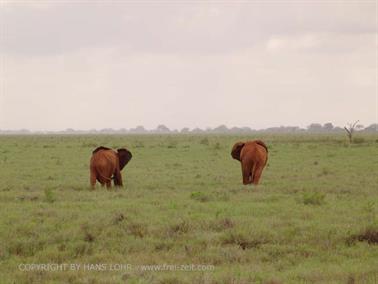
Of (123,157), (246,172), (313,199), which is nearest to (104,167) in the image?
(123,157)

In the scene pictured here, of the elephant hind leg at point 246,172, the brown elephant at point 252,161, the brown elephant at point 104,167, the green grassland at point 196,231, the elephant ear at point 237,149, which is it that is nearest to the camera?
the green grassland at point 196,231

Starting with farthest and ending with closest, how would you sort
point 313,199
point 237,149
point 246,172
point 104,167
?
point 237,149, point 246,172, point 104,167, point 313,199

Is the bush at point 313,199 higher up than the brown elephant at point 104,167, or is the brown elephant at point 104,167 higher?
the brown elephant at point 104,167

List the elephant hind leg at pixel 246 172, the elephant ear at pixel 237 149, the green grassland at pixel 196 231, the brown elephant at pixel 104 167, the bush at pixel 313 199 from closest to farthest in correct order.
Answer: the green grassland at pixel 196 231 < the bush at pixel 313 199 < the brown elephant at pixel 104 167 < the elephant hind leg at pixel 246 172 < the elephant ear at pixel 237 149

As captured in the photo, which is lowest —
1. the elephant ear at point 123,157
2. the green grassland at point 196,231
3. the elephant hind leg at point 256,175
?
the green grassland at point 196,231

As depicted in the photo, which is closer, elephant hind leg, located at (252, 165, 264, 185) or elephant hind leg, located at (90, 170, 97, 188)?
elephant hind leg, located at (90, 170, 97, 188)

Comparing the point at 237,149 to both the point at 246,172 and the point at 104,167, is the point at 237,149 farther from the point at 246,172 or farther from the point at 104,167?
the point at 104,167

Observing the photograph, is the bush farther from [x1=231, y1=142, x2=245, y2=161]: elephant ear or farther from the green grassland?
[x1=231, y1=142, x2=245, y2=161]: elephant ear

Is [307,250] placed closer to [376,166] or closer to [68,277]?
[68,277]

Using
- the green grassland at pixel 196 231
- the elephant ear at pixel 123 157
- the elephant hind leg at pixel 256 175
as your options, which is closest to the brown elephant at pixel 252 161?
the elephant hind leg at pixel 256 175

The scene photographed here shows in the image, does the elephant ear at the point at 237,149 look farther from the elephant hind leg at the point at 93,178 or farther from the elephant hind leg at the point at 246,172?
the elephant hind leg at the point at 93,178

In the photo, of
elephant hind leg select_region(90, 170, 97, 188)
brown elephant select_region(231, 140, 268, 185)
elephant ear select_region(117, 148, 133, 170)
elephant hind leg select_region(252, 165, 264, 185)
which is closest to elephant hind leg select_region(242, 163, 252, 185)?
brown elephant select_region(231, 140, 268, 185)

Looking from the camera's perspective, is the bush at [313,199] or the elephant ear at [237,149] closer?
the bush at [313,199]

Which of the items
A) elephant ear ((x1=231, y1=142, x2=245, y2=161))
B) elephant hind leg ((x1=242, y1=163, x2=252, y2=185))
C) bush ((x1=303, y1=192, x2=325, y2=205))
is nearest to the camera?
bush ((x1=303, y1=192, x2=325, y2=205))
